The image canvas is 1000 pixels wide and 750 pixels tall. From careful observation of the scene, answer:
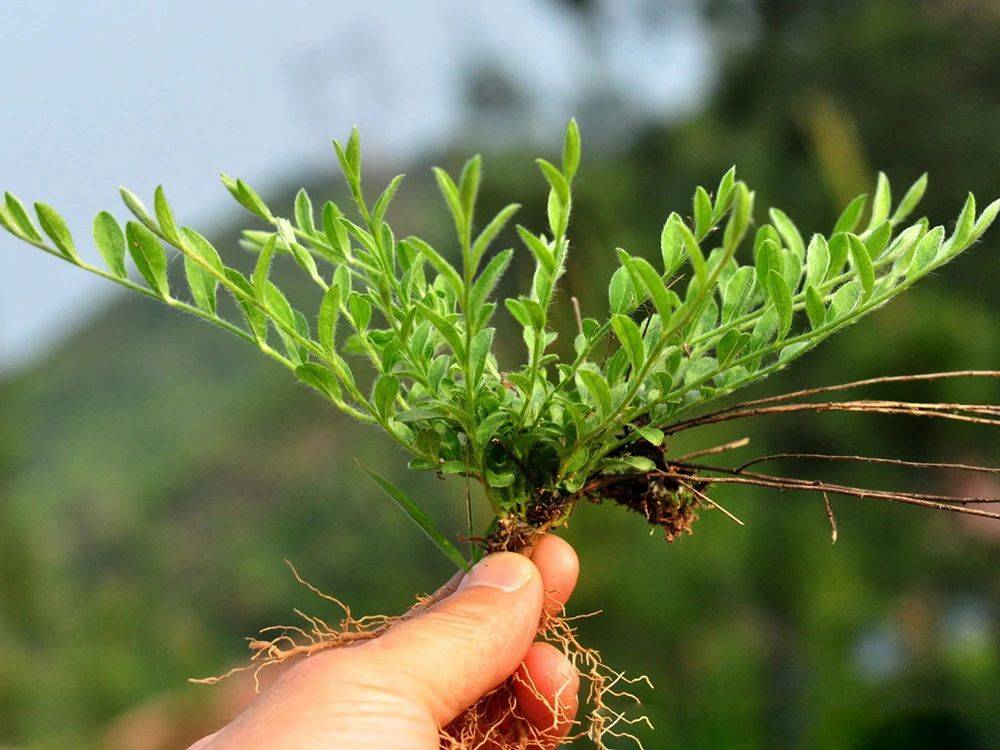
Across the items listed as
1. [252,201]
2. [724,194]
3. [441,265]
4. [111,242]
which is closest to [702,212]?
[724,194]

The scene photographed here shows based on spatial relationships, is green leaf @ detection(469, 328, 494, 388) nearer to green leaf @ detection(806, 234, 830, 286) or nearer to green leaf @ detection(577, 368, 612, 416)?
green leaf @ detection(577, 368, 612, 416)

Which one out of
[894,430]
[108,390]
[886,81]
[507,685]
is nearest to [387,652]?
[507,685]

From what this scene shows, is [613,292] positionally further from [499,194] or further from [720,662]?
[499,194]

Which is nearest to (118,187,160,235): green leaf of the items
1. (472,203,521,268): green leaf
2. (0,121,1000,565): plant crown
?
(0,121,1000,565): plant crown

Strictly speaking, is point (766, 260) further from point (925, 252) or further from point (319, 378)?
point (319, 378)

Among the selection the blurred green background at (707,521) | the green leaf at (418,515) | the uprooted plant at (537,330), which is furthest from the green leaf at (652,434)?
the blurred green background at (707,521)

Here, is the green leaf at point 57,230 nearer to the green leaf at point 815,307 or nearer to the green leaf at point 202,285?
the green leaf at point 202,285
